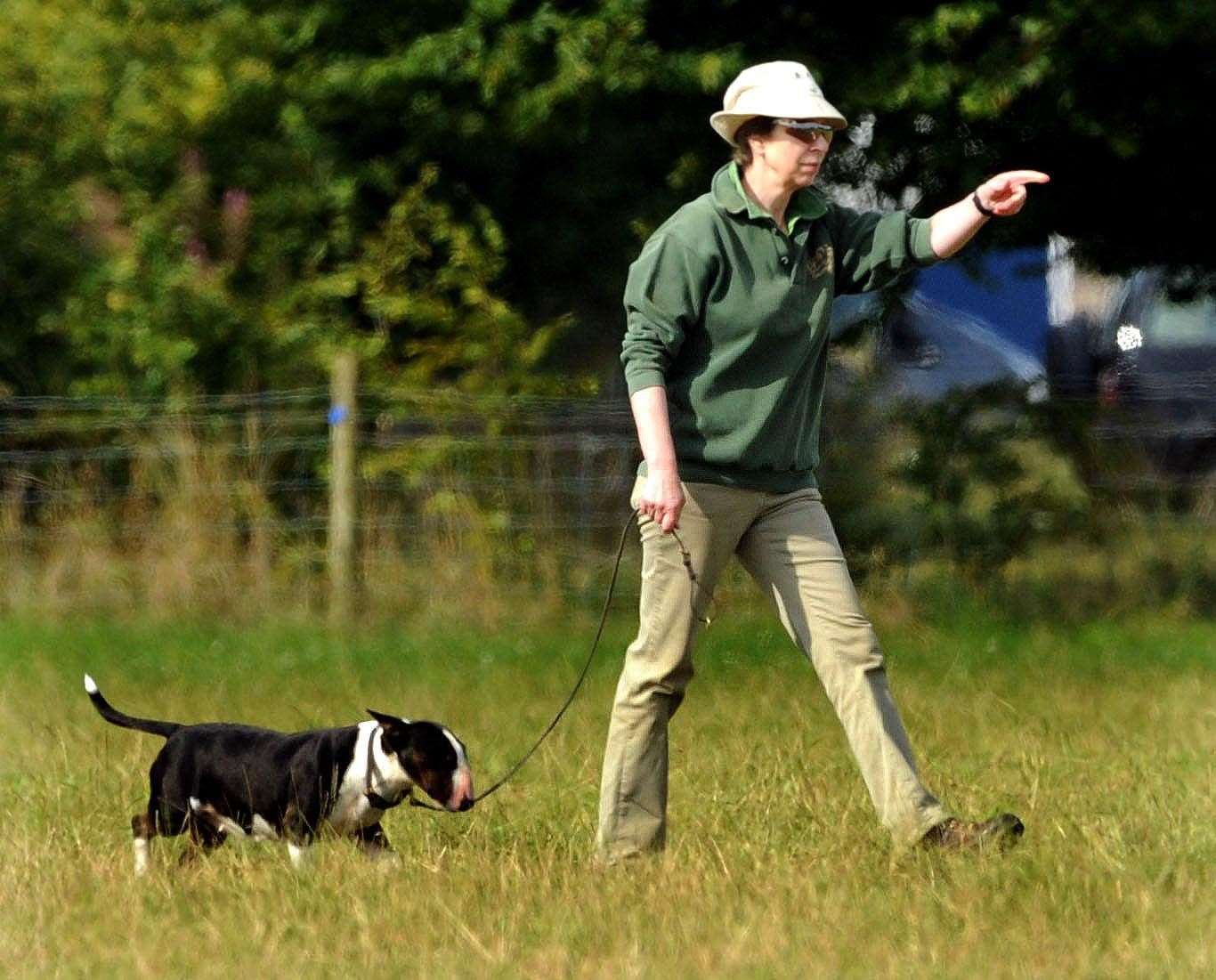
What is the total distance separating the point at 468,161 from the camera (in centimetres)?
1419

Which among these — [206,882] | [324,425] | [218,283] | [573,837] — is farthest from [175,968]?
[218,283]

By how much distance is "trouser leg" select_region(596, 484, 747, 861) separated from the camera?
612 centimetres

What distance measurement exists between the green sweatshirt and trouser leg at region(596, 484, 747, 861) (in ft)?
0.44

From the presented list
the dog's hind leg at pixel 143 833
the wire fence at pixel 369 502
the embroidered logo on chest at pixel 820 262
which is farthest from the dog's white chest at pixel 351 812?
the wire fence at pixel 369 502

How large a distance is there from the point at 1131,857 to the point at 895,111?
745cm

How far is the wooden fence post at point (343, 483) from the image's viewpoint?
1263cm

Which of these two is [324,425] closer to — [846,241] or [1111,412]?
[1111,412]

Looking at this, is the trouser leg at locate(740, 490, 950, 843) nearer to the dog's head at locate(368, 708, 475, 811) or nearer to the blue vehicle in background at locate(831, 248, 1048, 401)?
the dog's head at locate(368, 708, 475, 811)

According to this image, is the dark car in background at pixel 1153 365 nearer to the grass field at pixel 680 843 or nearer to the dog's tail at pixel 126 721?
the grass field at pixel 680 843

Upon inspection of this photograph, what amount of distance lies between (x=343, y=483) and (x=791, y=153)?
23.7 ft

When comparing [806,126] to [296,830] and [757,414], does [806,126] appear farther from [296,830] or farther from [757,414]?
[296,830]

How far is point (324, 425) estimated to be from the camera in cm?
1351

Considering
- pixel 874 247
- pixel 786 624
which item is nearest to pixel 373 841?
pixel 786 624

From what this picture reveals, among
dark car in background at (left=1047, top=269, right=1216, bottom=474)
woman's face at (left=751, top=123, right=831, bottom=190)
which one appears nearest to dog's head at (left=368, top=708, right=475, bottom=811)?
woman's face at (left=751, top=123, right=831, bottom=190)
